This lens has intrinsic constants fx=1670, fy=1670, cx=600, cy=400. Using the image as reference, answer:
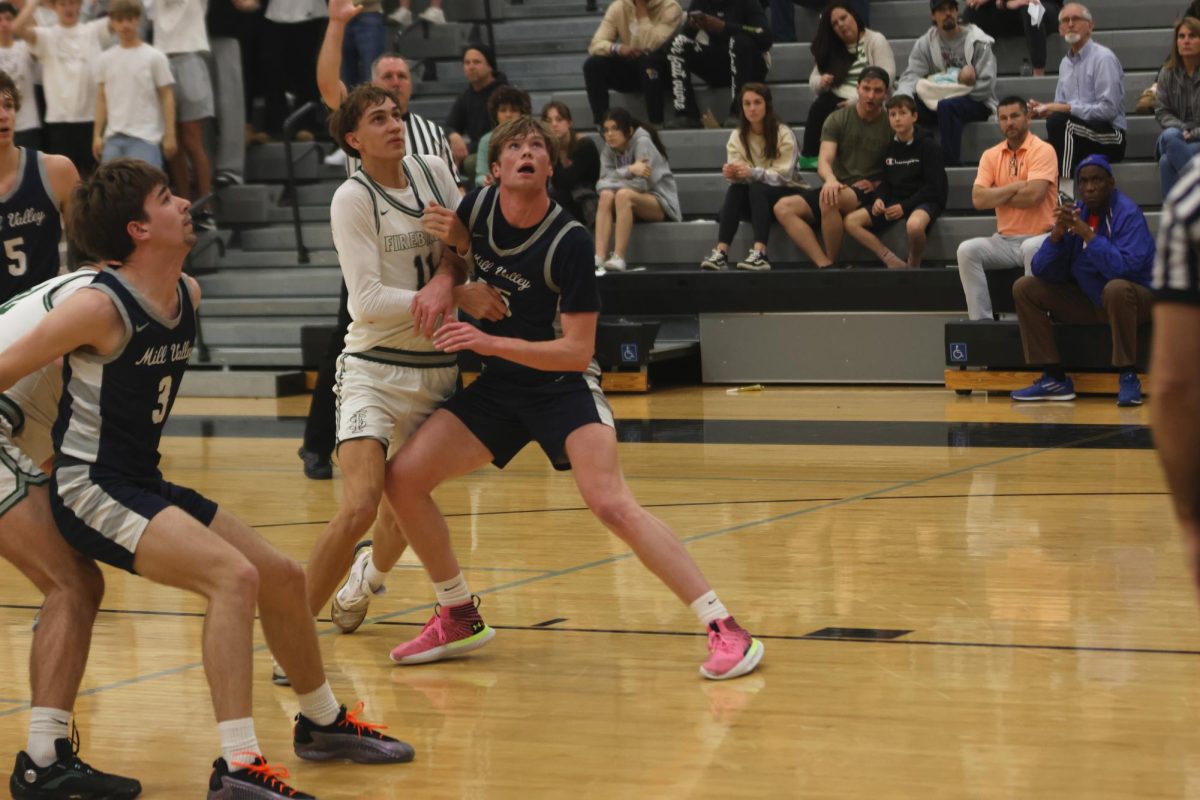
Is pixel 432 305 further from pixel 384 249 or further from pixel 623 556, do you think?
pixel 623 556

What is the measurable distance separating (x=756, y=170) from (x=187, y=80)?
449cm

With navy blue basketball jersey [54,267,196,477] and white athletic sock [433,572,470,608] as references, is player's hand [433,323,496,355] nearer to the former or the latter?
white athletic sock [433,572,470,608]

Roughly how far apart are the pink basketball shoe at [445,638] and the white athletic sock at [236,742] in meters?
1.22

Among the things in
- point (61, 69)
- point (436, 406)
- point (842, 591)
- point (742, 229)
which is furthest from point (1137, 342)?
point (61, 69)

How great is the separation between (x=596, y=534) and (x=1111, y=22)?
27.9ft

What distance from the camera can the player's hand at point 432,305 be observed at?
4391 mm

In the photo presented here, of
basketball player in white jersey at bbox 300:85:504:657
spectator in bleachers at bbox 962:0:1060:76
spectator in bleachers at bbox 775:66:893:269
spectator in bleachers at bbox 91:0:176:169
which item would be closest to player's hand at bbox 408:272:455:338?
basketball player in white jersey at bbox 300:85:504:657

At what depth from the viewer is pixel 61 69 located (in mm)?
12516

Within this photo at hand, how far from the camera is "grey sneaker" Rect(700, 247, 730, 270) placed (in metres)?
11.7

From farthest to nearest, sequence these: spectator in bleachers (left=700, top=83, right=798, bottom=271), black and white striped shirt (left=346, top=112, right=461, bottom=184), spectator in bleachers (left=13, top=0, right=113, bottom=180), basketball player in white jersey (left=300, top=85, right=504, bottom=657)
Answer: spectator in bleachers (left=13, top=0, right=113, bottom=180) → spectator in bleachers (left=700, top=83, right=798, bottom=271) → black and white striped shirt (left=346, top=112, right=461, bottom=184) → basketball player in white jersey (left=300, top=85, right=504, bottom=657)

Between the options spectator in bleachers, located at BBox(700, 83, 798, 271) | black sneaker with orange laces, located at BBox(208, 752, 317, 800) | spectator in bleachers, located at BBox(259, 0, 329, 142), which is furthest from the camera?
spectator in bleachers, located at BBox(259, 0, 329, 142)

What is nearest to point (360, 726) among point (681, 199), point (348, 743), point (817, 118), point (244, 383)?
point (348, 743)

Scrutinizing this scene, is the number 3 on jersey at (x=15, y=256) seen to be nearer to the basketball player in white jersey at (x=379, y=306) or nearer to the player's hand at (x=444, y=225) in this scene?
the basketball player in white jersey at (x=379, y=306)

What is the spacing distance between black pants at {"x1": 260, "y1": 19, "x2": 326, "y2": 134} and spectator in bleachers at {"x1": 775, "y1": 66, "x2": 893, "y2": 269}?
4.68 meters
